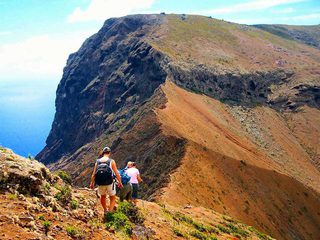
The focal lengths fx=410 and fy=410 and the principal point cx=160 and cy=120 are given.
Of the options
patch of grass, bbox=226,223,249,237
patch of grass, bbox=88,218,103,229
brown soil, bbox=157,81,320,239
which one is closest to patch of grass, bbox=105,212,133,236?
patch of grass, bbox=88,218,103,229

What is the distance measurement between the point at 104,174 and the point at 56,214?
2.21 m

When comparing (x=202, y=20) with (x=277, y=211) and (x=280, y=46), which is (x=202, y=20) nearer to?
(x=280, y=46)

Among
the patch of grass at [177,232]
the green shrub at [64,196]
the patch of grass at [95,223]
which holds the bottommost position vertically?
the patch of grass at [177,232]

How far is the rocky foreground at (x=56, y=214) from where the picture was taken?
41.6ft

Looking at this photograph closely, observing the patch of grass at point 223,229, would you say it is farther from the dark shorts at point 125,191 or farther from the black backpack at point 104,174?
the black backpack at point 104,174

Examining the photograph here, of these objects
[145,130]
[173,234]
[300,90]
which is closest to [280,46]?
[300,90]

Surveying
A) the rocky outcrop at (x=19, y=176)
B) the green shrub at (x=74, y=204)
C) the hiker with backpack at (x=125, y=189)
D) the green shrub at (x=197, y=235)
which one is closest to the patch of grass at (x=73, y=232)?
the green shrub at (x=74, y=204)

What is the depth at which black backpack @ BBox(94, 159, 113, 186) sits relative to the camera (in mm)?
15086

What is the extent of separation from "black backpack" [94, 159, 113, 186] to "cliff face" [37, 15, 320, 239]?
2531 centimetres

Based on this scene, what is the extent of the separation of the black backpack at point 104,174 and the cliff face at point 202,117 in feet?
83.0

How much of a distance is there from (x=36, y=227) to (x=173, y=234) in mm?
7565

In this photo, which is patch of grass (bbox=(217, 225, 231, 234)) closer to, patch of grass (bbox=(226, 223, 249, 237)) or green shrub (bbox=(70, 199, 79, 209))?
patch of grass (bbox=(226, 223, 249, 237))

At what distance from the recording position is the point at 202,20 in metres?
189

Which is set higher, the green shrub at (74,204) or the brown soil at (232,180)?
the green shrub at (74,204)
